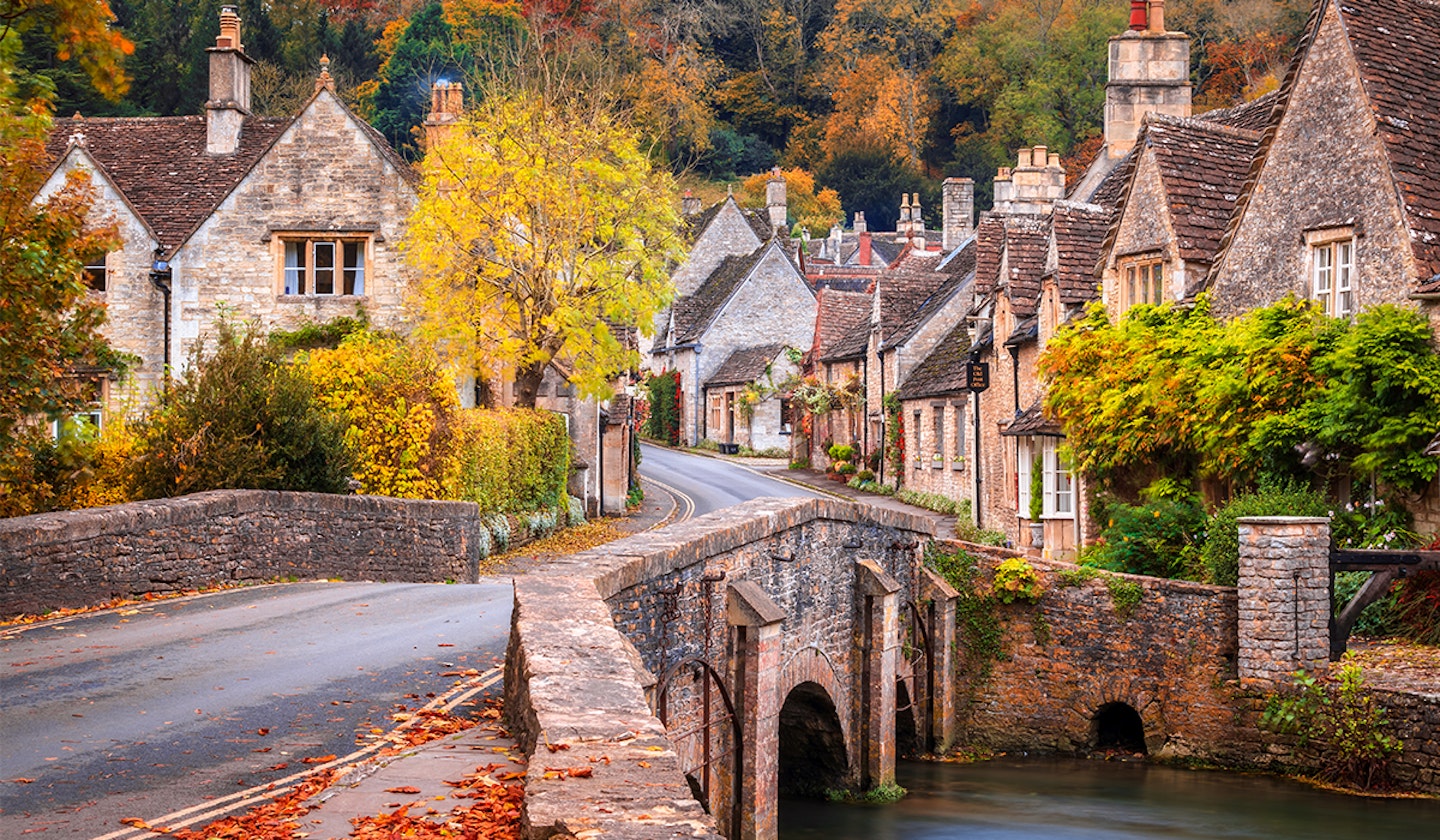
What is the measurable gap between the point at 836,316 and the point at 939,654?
3287 cm

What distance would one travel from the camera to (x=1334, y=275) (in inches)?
885

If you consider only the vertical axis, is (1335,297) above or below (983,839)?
above

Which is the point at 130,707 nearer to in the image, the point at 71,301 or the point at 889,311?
the point at 71,301

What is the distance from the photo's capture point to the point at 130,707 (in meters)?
10.9

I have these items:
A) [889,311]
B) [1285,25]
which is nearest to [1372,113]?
[889,311]

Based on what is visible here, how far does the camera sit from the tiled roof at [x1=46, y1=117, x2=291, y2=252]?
36.0m

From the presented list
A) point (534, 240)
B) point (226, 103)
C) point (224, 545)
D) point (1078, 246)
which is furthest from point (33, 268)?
point (226, 103)

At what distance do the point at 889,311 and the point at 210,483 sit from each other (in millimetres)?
32077

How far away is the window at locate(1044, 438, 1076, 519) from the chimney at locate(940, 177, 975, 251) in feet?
111

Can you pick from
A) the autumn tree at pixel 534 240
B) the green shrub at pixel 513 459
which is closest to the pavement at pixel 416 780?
the green shrub at pixel 513 459

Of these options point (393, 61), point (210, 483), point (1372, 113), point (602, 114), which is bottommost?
point (210, 483)

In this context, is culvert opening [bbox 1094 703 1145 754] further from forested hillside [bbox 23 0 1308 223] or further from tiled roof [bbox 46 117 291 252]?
forested hillside [bbox 23 0 1308 223]

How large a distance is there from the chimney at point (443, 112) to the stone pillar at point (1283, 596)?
1983cm

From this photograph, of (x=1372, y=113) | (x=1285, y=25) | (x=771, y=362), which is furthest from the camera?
(x=1285, y=25)
